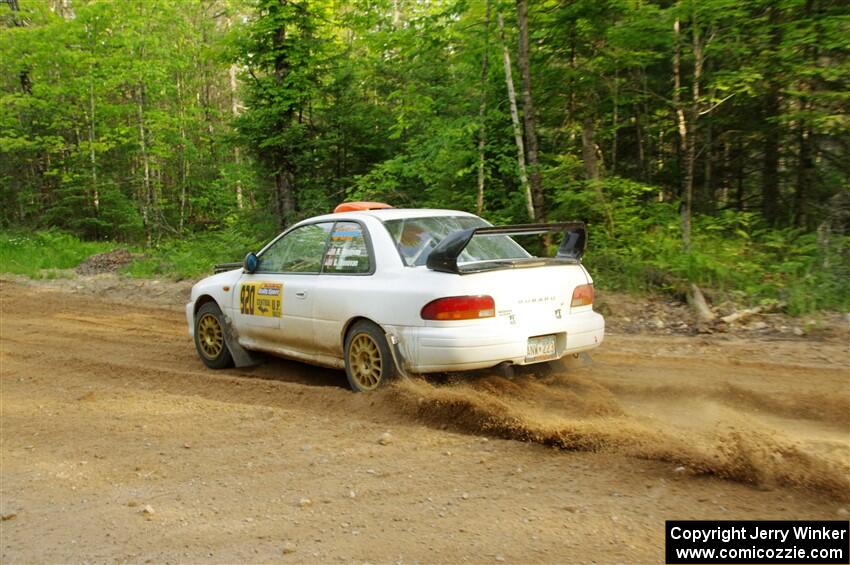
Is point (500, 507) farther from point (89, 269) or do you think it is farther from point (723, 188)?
point (89, 269)

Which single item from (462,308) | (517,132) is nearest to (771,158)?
(517,132)

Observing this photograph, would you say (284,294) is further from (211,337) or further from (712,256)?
(712,256)

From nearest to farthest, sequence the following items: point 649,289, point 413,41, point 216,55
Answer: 1. point 649,289
2. point 413,41
3. point 216,55

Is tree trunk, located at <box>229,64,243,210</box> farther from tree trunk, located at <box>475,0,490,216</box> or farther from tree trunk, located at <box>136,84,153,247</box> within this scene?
tree trunk, located at <box>475,0,490,216</box>

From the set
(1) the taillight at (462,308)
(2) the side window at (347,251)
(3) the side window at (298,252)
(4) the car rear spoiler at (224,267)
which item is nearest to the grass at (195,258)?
(4) the car rear spoiler at (224,267)

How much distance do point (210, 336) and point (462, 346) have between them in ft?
12.3

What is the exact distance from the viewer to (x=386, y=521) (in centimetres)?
346

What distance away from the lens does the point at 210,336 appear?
7.47m

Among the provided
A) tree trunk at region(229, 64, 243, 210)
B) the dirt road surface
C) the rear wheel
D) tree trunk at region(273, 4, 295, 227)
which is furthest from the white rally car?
tree trunk at region(229, 64, 243, 210)

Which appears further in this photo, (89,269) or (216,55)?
(89,269)

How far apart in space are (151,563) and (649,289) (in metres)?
8.21

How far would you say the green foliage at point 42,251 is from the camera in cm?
1839

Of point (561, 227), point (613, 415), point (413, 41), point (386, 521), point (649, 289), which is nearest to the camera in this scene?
point (386, 521)

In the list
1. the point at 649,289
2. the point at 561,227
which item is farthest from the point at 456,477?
the point at 649,289
